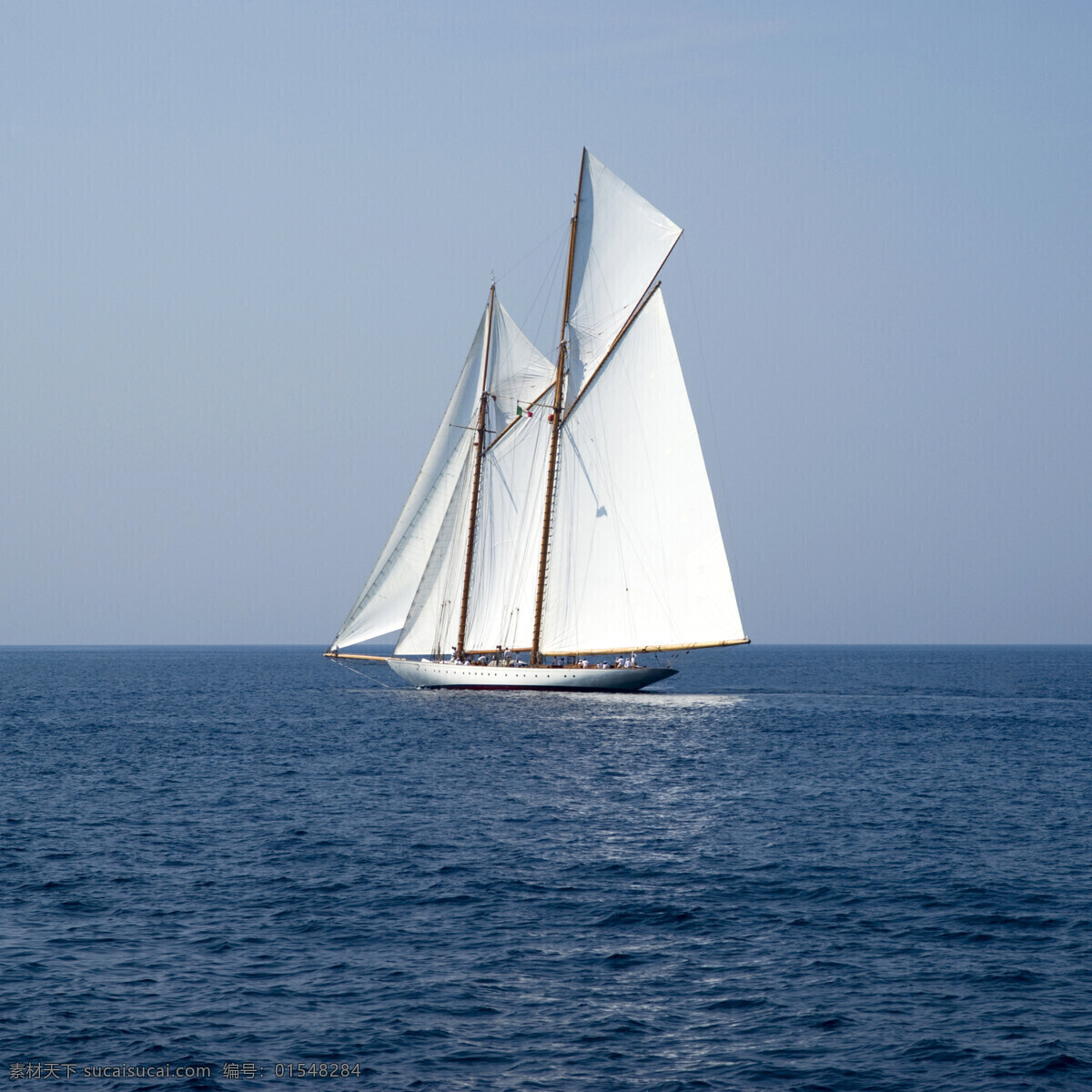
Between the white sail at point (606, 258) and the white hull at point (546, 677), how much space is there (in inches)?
728

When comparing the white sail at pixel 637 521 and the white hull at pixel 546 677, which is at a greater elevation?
the white sail at pixel 637 521

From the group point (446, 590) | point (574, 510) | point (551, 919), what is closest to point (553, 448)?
point (574, 510)

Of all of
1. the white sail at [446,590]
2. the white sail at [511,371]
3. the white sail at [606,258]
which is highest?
the white sail at [606,258]

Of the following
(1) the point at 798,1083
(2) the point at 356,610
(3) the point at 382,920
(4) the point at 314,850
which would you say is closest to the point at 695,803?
(4) the point at 314,850

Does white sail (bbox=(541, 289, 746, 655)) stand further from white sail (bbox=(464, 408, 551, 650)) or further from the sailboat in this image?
white sail (bbox=(464, 408, 551, 650))

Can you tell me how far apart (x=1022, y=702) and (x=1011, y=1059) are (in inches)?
3482

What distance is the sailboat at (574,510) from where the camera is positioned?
258 ft

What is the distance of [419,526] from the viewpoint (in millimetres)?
84938

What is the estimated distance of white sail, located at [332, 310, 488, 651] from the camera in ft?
279

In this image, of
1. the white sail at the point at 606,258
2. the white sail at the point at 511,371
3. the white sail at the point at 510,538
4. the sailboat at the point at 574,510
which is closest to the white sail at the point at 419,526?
the sailboat at the point at 574,510

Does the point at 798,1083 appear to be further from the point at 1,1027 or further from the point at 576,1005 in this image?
the point at 1,1027

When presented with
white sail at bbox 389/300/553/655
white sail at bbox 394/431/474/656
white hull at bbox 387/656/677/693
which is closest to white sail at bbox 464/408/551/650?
white sail at bbox 389/300/553/655

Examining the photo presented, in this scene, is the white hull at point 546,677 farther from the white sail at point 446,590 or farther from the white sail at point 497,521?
the white sail at point 497,521

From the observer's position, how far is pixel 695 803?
145 ft
